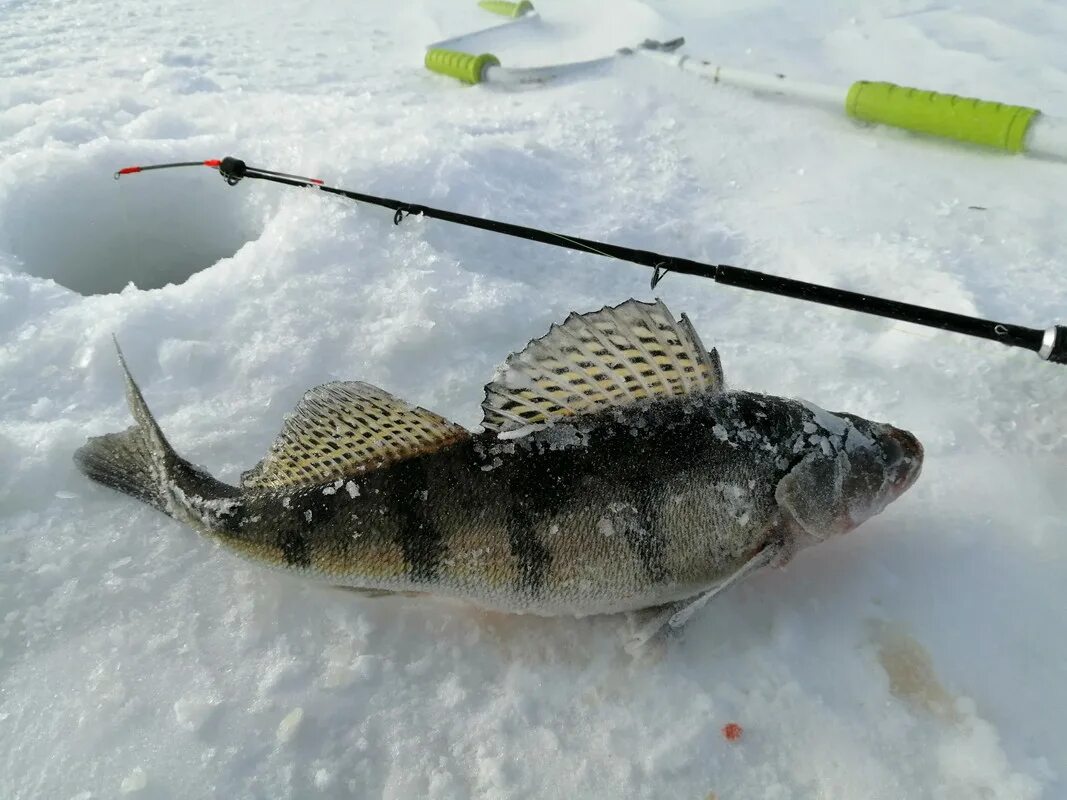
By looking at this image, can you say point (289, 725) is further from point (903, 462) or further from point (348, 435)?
point (903, 462)

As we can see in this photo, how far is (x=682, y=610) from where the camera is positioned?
6.44ft

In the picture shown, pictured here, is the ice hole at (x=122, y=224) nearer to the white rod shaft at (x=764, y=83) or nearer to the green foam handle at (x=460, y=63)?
the green foam handle at (x=460, y=63)

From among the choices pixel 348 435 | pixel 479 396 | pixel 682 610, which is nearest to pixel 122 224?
pixel 479 396

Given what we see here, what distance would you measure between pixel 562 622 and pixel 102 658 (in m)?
1.25

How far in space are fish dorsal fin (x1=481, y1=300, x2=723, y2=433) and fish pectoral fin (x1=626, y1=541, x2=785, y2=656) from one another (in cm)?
51

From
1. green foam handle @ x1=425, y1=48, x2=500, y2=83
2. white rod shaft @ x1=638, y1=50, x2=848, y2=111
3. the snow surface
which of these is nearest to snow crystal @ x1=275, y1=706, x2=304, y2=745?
the snow surface

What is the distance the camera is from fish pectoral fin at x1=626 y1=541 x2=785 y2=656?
76.9 inches

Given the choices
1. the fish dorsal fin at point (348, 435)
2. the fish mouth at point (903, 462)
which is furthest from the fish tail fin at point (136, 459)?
the fish mouth at point (903, 462)

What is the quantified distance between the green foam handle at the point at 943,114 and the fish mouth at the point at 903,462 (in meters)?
2.69

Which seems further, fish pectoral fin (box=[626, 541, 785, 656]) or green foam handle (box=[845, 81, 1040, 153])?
green foam handle (box=[845, 81, 1040, 153])

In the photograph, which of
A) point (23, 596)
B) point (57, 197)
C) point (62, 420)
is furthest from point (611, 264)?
point (57, 197)

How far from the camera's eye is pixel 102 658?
2.00 metres

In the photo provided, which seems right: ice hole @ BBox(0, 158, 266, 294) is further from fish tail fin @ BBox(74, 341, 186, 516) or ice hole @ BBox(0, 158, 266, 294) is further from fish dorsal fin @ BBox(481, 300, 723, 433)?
fish dorsal fin @ BBox(481, 300, 723, 433)

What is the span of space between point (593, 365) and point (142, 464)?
4.61 feet
